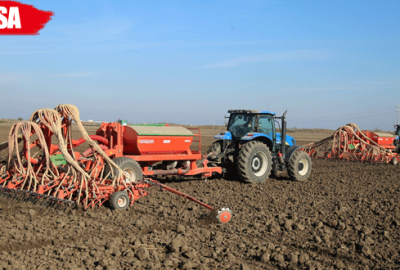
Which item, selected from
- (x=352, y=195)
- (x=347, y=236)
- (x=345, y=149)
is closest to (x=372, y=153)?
(x=345, y=149)

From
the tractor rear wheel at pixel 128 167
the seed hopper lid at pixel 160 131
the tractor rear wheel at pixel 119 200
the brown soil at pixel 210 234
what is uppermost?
the seed hopper lid at pixel 160 131

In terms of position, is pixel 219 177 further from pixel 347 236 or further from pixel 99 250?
pixel 99 250

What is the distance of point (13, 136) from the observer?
712 centimetres

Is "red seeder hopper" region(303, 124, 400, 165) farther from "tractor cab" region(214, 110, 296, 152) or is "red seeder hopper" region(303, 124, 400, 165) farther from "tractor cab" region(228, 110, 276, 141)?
"tractor cab" region(228, 110, 276, 141)

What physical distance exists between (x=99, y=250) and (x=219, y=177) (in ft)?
20.5

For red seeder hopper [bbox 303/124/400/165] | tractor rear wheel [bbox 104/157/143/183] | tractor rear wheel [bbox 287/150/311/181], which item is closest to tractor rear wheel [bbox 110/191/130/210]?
tractor rear wheel [bbox 104/157/143/183]

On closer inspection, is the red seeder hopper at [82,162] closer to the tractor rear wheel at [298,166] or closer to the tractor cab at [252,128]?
the tractor cab at [252,128]

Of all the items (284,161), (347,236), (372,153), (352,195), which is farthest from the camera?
(372,153)

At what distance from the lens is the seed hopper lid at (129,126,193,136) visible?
8.34 m

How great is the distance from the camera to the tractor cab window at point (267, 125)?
10.2 m

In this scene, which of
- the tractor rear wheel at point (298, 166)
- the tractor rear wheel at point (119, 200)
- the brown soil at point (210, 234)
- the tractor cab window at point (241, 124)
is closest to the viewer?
the brown soil at point (210, 234)

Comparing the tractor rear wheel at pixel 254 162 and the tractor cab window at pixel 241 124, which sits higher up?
the tractor cab window at pixel 241 124

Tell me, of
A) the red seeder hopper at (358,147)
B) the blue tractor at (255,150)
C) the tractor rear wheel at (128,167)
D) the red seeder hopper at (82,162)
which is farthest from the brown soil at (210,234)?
the red seeder hopper at (358,147)

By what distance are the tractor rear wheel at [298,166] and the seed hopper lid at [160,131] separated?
3.11 meters
